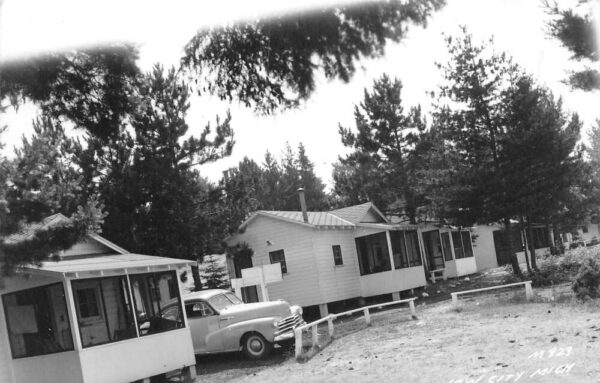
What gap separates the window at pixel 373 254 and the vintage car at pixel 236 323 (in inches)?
435

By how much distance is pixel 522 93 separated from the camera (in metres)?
25.9

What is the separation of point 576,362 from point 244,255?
1903 centimetres

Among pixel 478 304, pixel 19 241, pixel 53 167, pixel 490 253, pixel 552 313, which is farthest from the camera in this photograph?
pixel 490 253

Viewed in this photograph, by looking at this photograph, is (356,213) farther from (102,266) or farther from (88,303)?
(102,266)

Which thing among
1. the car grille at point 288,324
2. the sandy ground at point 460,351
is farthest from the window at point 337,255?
the car grille at point 288,324

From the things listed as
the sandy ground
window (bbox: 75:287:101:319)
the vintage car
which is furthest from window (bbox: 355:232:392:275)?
window (bbox: 75:287:101:319)

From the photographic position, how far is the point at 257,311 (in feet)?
50.3

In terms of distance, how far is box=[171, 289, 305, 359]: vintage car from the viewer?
1460 cm

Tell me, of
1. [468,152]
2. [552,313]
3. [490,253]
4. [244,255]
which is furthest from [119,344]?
[490,253]

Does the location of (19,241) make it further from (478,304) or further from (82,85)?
(478,304)

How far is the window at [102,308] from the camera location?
13.4 metres

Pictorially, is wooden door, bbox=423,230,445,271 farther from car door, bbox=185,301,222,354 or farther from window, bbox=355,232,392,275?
car door, bbox=185,301,222,354

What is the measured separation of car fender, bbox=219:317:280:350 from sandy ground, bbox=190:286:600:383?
1.67ft

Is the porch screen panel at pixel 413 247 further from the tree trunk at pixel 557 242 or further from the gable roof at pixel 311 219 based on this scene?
the tree trunk at pixel 557 242
